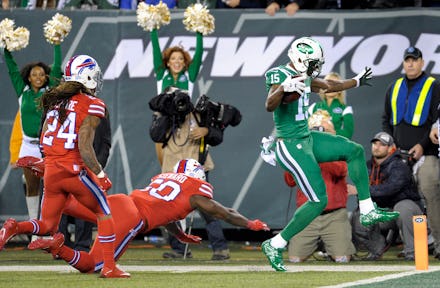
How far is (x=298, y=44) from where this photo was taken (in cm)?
1019

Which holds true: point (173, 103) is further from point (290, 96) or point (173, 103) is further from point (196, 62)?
point (290, 96)

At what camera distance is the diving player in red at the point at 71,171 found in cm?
948

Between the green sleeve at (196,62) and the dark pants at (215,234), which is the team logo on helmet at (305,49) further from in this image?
the green sleeve at (196,62)

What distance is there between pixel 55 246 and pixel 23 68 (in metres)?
3.99

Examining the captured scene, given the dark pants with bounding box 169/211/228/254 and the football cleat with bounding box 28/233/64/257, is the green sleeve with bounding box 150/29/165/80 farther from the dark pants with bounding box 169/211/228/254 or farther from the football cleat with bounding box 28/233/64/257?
the football cleat with bounding box 28/233/64/257

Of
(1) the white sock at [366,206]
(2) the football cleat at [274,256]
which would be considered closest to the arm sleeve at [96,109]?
(2) the football cleat at [274,256]

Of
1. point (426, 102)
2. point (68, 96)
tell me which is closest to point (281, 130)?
point (68, 96)

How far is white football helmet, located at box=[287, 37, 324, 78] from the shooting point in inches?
399

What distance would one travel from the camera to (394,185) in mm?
11961

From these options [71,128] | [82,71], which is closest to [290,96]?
[82,71]

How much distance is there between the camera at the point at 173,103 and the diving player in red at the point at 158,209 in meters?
1.26

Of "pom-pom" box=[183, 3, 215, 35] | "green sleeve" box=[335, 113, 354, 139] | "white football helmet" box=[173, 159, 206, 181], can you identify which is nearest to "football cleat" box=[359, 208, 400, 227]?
"white football helmet" box=[173, 159, 206, 181]

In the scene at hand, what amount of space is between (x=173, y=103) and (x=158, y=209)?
196cm

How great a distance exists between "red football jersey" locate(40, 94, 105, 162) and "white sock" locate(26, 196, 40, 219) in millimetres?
3743
